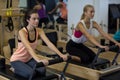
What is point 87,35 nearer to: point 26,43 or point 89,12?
point 89,12

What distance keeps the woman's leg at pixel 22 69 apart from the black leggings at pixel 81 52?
99cm

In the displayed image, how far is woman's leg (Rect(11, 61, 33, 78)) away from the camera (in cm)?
317

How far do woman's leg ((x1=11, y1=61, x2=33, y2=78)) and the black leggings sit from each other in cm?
99

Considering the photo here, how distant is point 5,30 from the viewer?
594 centimetres

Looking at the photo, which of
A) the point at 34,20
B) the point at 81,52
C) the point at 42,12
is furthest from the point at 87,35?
the point at 42,12

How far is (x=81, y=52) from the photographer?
13.0 feet

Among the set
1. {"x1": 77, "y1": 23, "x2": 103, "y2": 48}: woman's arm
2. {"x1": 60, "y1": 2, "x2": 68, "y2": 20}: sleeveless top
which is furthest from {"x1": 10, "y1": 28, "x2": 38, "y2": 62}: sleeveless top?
{"x1": 60, "y1": 2, "x2": 68, "y2": 20}: sleeveless top

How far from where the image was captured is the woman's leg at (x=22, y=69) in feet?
10.4

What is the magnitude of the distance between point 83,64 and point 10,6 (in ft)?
8.41

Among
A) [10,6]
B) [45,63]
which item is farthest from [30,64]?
[10,6]

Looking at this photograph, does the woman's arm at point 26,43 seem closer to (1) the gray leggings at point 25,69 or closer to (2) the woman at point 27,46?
(2) the woman at point 27,46

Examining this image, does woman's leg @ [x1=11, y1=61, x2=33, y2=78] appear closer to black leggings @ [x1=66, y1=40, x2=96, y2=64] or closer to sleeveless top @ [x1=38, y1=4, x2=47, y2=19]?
black leggings @ [x1=66, y1=40, x2=96, y2=64]

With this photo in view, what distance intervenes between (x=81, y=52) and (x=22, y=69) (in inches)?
43.4

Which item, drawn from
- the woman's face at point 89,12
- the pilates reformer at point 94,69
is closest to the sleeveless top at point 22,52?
the pilates reformer at point 94,69
